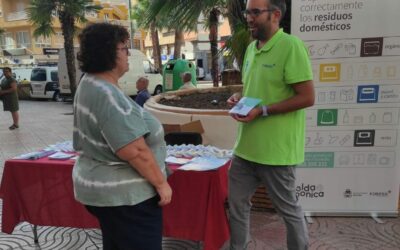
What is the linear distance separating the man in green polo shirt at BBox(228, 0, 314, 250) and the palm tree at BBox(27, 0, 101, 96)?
1204 cm

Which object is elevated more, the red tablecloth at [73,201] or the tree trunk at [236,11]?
the tree trunk at [236,11]

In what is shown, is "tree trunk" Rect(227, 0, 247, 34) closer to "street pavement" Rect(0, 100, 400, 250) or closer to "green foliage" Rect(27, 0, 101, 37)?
"street pavement" Rect(0, 100, 400, 250)

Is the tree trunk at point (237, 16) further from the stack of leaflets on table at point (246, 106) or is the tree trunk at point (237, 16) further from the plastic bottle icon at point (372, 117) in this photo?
the stack of leaflets on table at point (246, 106)

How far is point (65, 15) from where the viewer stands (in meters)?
13.1

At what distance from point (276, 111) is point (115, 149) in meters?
0.94

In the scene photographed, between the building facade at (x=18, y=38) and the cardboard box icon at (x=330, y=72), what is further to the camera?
the building facade at (x=18, y=38)

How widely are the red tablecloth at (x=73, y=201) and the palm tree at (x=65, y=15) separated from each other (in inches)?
427

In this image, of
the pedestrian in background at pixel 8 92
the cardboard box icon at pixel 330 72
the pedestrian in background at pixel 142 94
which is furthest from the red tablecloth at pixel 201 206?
the pedestrian in background at pixel 8 92

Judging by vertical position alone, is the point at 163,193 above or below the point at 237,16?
below

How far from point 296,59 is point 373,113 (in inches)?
61.9

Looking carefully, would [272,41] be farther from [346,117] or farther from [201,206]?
[346,117]

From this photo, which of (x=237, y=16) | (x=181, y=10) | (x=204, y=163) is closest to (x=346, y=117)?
(x=204, y=163)

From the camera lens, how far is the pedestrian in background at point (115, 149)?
164 centimetres

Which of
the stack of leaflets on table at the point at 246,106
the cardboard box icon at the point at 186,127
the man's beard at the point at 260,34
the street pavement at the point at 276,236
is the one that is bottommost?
the street pavement at the point at 276,236
